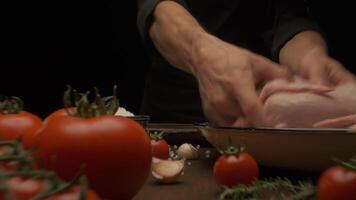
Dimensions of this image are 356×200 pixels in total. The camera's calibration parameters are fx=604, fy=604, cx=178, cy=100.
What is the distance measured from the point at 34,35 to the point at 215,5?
195 cm

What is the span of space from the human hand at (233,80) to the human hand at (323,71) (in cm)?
11

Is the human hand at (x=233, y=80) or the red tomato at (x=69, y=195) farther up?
the red tomato at (x=69, y=195)

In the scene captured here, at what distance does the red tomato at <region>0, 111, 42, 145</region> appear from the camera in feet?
2.29

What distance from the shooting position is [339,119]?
2.62 ft

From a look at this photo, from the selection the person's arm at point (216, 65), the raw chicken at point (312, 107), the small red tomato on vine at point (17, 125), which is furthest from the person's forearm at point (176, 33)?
the small red tomato on vine at point (17, 125)

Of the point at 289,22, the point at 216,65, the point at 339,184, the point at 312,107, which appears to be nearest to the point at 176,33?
the point at 216,65

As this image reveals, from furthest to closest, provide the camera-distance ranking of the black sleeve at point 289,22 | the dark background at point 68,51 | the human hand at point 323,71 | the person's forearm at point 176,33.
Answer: the dark background at point 68,51 → the black sleeve at point 289,22 → the person's forearm at point 176,33 → the human hand at point 323,71

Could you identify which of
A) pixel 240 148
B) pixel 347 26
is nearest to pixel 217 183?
pixel 240 148

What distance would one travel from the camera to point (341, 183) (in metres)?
0.58

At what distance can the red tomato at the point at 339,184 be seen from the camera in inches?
22.6

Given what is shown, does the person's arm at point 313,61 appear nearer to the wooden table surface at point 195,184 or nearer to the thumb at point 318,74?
the thumb at point 318,74

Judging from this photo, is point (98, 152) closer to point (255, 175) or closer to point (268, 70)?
point (255, 175)

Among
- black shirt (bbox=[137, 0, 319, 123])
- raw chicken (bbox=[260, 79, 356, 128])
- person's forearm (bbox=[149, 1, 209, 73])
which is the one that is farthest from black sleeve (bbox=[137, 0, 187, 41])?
raw chicken (bbox=[260, 79, 356, 128])

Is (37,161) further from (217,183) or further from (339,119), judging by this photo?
(339,119)
